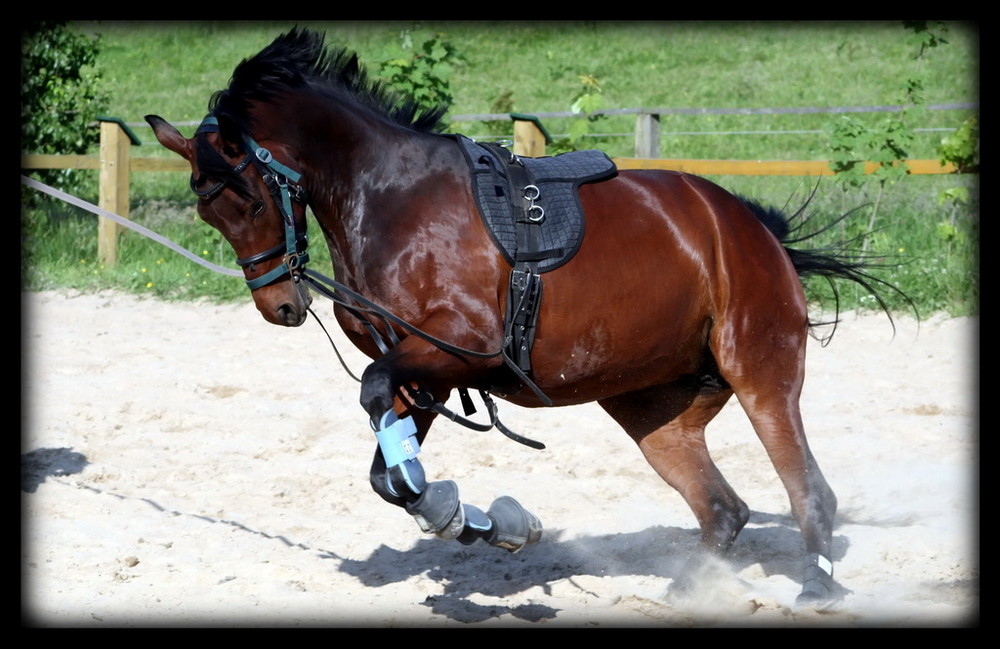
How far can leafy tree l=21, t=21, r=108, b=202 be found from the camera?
1226 centimetres

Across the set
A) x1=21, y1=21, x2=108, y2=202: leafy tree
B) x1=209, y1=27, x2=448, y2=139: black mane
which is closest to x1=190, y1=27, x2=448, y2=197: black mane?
x1=209, y1=27, x2=448, y2=139: black mane

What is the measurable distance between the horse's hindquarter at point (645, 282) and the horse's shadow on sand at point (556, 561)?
93 centimetres

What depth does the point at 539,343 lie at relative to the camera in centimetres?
420

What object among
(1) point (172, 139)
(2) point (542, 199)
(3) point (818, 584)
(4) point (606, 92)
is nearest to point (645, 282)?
(2) point (542, 199)

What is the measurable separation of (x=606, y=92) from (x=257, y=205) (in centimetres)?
1285

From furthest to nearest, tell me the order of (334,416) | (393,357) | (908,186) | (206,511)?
(908,186)
(334,416)
(206,511)
(393,357)

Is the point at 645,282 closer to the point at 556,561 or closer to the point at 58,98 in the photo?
the point at 556,561

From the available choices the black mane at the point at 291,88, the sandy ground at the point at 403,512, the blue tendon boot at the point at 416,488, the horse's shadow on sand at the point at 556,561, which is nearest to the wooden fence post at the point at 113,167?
the sandy ground at the point at 403,512

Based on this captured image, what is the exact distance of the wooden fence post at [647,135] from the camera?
11219mm

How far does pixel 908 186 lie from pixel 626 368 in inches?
346

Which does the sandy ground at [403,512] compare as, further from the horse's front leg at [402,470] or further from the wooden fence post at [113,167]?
the wooden fence post at [113,167]

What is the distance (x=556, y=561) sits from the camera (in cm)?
512

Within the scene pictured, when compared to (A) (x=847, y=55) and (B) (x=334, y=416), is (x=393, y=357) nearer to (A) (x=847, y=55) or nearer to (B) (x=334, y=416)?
(B) (x=334, y=416)

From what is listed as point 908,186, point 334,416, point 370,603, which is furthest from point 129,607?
point 908,186
